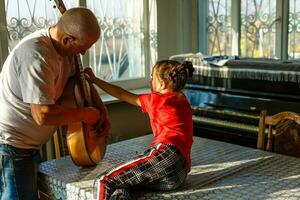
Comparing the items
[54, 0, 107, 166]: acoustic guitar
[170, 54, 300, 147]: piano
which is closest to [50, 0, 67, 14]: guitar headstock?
[54, 0, 107, 166]: acoustic guitar

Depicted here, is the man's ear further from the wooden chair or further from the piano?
the piano

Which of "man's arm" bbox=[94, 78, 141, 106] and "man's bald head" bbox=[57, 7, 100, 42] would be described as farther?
"man's arm" bbox=[94, 78, 141, 106]

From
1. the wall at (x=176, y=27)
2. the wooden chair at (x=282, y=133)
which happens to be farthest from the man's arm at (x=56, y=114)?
the wall at (x=176, y=27)

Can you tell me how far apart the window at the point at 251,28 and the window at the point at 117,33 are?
0.59 m

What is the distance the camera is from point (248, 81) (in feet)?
8.64

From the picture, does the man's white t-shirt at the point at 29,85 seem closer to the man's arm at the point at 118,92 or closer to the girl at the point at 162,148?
the man's arm at the point at 118,92

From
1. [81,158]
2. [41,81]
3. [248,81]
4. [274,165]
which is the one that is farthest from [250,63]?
[41,81]

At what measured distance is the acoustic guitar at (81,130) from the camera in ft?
5.28

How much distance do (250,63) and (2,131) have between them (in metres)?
1.65

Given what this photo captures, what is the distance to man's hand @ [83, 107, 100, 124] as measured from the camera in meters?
1.54

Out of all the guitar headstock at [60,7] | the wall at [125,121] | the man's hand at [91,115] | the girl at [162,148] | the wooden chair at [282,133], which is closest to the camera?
the girl at [162,148]

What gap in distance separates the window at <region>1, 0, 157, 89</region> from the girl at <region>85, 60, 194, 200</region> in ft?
5.03

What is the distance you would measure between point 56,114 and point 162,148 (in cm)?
39

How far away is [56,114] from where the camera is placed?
1.42 m
